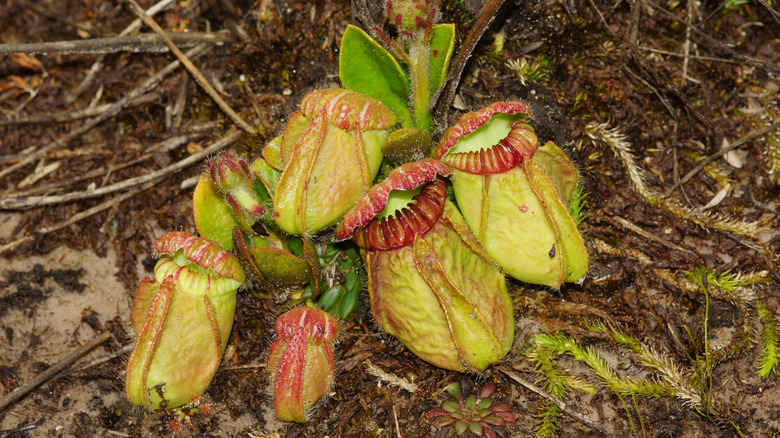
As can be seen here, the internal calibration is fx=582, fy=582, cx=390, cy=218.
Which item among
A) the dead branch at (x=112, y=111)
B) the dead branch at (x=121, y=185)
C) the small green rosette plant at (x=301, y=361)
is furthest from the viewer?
the dead branch at (x=112, y=111)

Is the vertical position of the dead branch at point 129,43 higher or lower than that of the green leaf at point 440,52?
higher

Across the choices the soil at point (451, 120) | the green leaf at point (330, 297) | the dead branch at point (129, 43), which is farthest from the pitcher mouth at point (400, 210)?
the dead branch at point (129, 43)

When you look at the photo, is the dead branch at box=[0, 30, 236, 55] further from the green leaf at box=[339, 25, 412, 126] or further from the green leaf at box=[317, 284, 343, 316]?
the green leaf at box=[317, 284, 343, 316]

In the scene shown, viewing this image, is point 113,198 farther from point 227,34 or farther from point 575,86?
point 575,86

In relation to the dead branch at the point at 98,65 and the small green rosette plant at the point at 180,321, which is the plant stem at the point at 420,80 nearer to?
the small green rosette plant at the point at 180,321

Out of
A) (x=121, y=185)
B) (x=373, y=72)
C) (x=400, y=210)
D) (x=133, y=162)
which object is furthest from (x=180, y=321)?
(x=373, y=72)

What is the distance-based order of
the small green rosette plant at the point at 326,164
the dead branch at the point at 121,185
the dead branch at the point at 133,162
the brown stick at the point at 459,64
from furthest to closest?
the dead branch at the point at 133,162 → the dead branch at the point at 121,185 → the brown stick at the point at 459,64 → the small green rosette plant at the point at 326,164

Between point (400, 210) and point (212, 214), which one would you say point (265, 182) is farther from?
point (400, 210)
